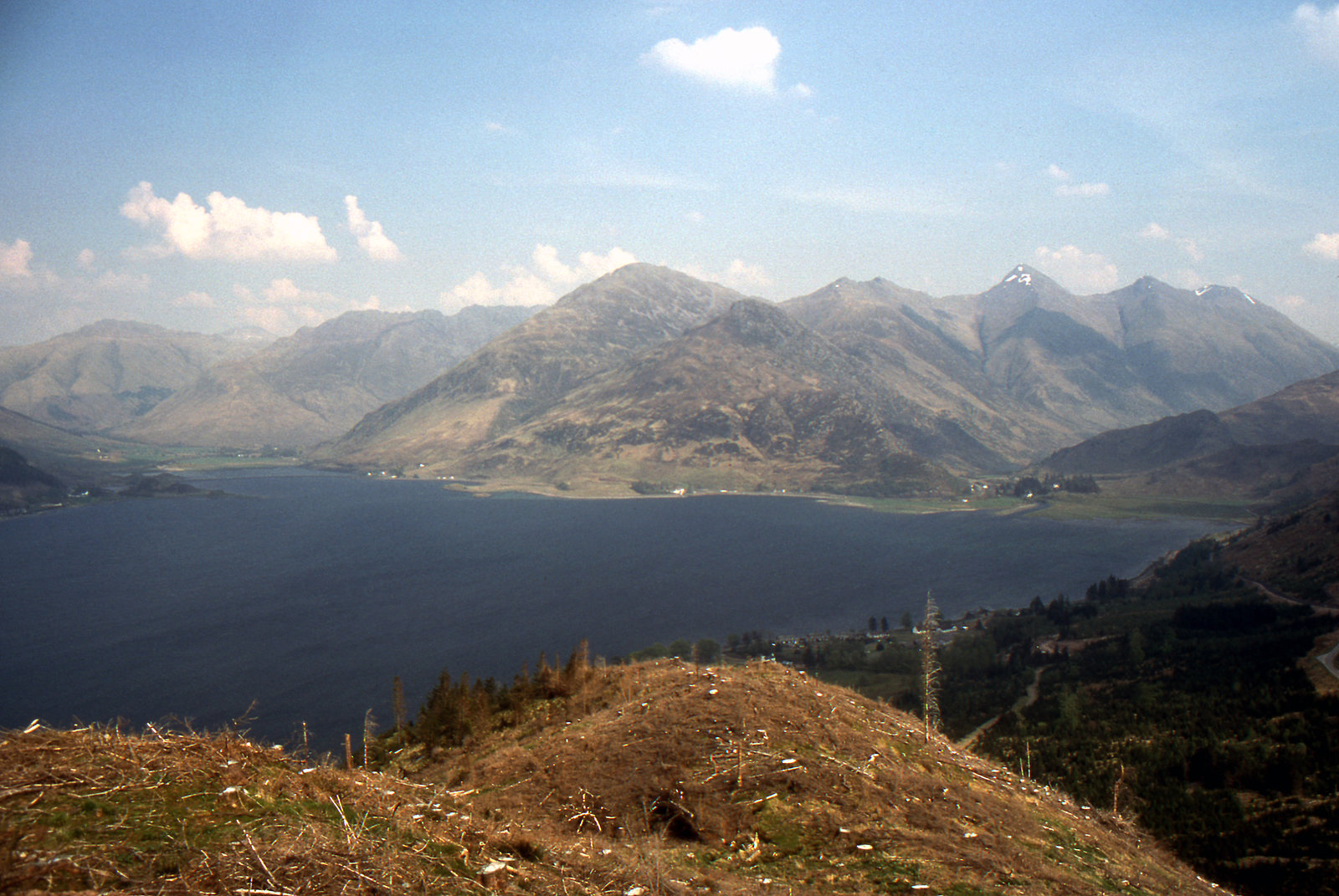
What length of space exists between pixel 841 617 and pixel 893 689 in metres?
52.2

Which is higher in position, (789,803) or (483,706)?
(789,803)

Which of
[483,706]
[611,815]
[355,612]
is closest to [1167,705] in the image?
[483,706]

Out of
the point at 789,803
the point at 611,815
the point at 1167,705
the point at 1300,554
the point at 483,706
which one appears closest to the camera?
the point at 789,803

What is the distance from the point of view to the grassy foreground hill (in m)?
11.5

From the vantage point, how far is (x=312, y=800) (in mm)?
14945

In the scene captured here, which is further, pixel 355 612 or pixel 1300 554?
Result: pixel 355 612

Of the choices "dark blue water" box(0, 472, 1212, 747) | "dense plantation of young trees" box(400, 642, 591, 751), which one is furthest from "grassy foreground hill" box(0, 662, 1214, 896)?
"dark blue water" box(0, 472, 1212, 747)

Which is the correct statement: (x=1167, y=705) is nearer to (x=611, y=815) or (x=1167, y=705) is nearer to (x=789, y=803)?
(x=789, y=803)

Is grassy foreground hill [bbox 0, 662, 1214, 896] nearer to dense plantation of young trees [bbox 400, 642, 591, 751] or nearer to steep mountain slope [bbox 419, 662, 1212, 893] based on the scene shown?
steep mountain slope [bbox 419, 662, 1212, 893]

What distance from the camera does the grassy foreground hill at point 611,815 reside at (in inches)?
454

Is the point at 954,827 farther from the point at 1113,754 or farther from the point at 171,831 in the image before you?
the point at 1113,754

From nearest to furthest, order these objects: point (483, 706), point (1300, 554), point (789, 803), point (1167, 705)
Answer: point (789, 803) < point (483, 706) < point (1167, 705) < point (1300, 554)

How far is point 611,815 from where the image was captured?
2183cm

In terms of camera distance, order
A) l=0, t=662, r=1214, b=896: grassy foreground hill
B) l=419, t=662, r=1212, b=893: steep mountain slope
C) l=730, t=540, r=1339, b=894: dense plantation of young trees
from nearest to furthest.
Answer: l=0, t=662, r=1214, b=896: grassy foreground hill → l=419, t=662, r=1212, b=893: steep mountain slope → l=730, t=540, r=1339, b=894: dense plantation of young trees
